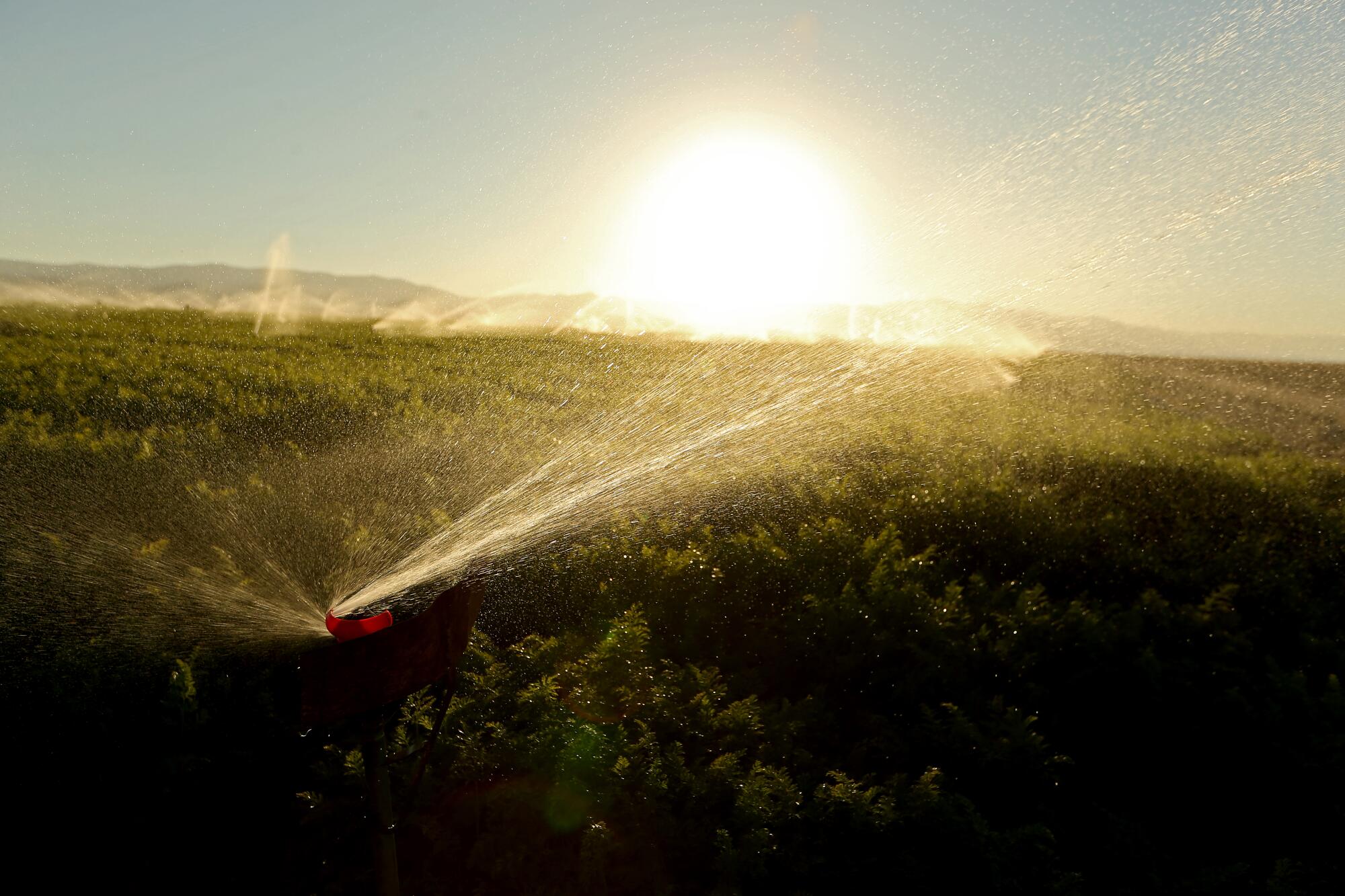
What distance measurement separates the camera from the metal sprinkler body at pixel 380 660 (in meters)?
1.96

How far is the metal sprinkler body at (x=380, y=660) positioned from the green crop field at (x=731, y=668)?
26 cm

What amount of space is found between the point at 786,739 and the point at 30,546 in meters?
4.41

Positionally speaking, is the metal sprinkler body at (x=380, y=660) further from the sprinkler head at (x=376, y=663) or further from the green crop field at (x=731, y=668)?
the green crop field at (x=731, y=668)

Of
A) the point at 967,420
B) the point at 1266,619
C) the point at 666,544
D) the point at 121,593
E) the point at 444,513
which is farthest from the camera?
the point at 967,420

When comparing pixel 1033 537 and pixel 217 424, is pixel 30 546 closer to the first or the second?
pixel 217 424

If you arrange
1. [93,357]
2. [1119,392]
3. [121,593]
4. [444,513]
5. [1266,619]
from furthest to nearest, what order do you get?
[1119,392], [93,357], [444,513], [1266,619], [121,593]

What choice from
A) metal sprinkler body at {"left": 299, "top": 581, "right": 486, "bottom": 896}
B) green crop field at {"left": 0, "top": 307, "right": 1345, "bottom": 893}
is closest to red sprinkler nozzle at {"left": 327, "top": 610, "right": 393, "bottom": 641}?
metal sprinkler body at {"left": 299, "top": 581, "right": 486, "bottom": 896}

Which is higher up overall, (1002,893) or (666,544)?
(666,544)

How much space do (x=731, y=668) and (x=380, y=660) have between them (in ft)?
8.86

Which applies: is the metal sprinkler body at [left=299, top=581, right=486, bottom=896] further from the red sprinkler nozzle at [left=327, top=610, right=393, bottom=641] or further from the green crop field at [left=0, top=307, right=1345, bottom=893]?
the green crop field at [left=0, top=307, right=1345, bottom=893]

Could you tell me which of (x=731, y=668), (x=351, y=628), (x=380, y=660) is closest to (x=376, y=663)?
(x=380, y=660)

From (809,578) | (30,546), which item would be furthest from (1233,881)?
(30,546)

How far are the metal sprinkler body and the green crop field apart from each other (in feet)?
0.85

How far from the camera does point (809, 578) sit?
4891mm
